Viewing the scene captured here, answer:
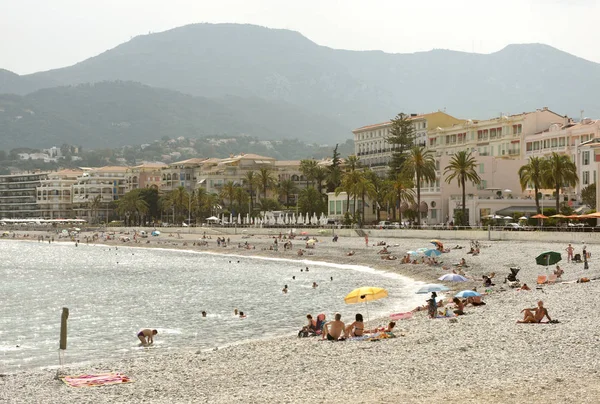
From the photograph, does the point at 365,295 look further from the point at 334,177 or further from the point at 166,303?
the point at 334,177

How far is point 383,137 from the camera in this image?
139250 mm

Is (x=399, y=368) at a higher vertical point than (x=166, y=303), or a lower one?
higher

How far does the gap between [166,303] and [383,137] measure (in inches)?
4051

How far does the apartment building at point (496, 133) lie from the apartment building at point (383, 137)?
4.69m

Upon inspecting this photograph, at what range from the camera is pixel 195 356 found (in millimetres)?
21875

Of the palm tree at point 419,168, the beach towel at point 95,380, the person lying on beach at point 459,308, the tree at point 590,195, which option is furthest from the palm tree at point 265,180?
the beach towel at point 95,380

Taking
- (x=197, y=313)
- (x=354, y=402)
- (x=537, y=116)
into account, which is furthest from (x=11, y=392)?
(x=537, y=116)

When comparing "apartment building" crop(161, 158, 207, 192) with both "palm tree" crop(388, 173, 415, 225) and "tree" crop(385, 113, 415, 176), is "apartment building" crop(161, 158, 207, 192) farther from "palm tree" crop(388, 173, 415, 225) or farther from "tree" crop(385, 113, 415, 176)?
"palm tree" crop(388, 173, 415, 225)

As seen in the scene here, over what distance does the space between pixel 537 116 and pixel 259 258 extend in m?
48.5

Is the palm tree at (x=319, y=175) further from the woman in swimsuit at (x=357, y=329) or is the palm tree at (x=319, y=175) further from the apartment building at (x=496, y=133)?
the woman in swimsuit at (x=357, y=329)

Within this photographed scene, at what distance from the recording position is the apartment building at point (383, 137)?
417 ft

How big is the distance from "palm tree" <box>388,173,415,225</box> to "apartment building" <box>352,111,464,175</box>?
34.5 m

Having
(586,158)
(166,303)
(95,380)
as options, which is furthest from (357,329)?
(586,158)

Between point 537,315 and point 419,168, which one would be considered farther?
point 419,168
